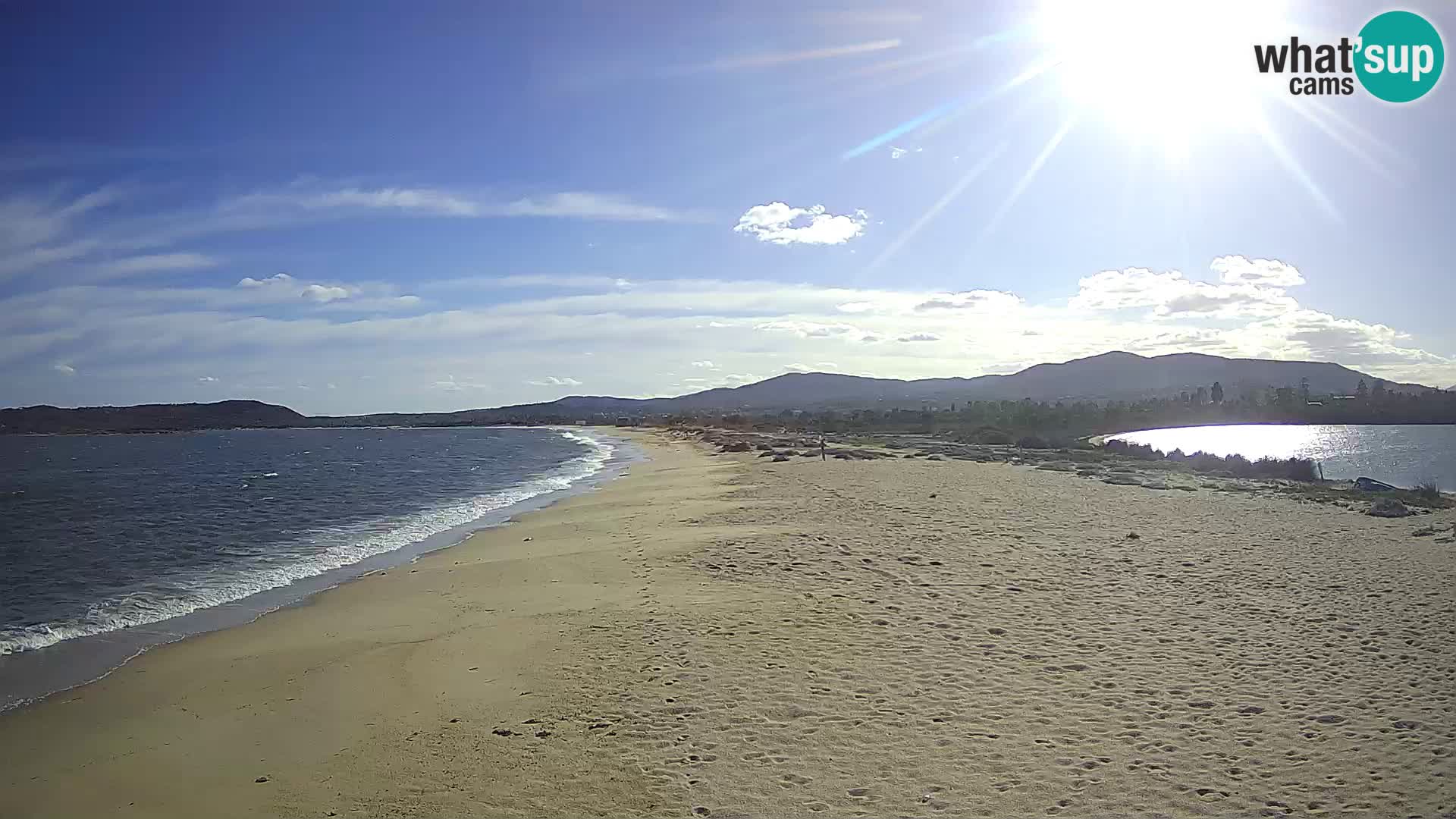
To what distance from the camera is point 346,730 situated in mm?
6637

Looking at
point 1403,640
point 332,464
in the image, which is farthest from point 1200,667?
point 332,464

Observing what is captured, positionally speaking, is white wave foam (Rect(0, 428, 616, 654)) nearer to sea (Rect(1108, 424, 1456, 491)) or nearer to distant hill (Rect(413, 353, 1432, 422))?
sea (Rect(1108, 424, 1456, 491))

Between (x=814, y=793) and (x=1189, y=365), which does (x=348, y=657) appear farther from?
(x=1189, y=365)

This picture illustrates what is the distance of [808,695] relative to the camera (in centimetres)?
682

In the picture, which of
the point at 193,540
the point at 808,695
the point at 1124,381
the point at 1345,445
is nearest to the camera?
the point at 808,695

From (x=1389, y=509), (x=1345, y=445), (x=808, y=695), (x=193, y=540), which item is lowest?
(x=193, y=540)

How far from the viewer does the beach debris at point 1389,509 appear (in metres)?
17.8

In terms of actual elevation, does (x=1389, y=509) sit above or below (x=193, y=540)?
above

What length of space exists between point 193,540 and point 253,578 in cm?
629

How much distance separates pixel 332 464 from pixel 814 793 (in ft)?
178

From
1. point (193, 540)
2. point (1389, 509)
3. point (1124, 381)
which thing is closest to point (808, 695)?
point (193, 540)

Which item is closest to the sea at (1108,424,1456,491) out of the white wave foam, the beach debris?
the beach debris

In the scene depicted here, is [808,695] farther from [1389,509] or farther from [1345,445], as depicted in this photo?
[1345,445]

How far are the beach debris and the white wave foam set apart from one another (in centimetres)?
2099
